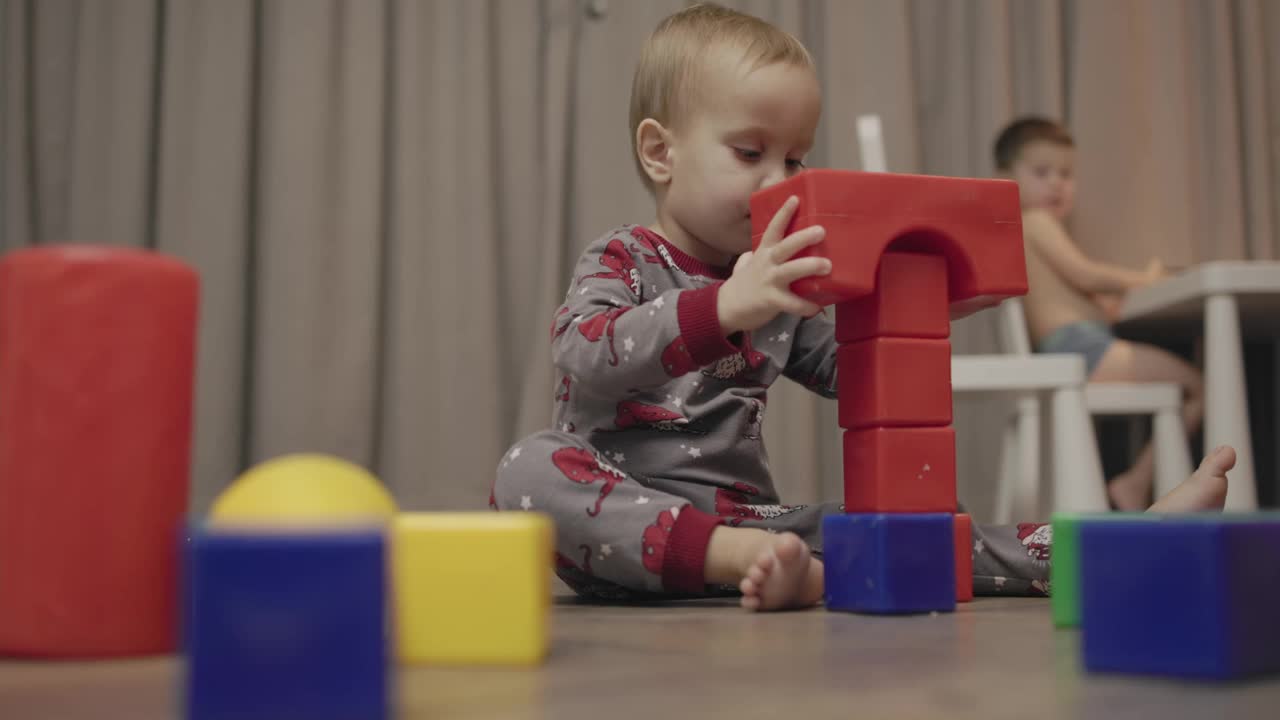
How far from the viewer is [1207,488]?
3.61 feet

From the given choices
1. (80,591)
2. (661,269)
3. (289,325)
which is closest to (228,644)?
(80,591)

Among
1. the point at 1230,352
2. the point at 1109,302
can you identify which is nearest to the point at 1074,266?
the point at 1109,302

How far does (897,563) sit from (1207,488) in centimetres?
37

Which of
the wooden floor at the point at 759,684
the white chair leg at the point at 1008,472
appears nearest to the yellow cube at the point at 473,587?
the wooden floor at the point at 759,684

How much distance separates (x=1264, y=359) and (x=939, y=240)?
187cm

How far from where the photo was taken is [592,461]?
1.11 meters

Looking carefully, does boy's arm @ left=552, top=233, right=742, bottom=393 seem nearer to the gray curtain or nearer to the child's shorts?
the gray curtain

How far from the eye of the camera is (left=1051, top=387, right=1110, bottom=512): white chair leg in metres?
1.95

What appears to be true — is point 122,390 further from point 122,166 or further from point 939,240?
point 122,166

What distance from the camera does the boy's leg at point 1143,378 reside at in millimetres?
2367

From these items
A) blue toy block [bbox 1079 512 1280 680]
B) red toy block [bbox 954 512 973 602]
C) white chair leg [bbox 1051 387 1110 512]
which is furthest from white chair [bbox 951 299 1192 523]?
blue toy block [bbox 1079 512 1280 680]

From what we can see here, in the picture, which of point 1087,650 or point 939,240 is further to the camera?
point 939,240

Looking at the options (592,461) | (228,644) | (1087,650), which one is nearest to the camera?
(228,644)

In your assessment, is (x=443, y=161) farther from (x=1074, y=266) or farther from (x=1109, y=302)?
(x=1109, y=302)
